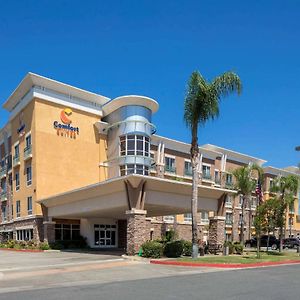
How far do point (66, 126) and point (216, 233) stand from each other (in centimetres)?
2097

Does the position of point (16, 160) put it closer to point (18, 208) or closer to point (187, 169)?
point (18, 208)

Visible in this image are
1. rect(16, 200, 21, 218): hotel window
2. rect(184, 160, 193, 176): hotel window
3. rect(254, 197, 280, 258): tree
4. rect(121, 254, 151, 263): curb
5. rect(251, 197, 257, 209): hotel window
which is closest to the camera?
rect(121, 254, 151, 263): curb

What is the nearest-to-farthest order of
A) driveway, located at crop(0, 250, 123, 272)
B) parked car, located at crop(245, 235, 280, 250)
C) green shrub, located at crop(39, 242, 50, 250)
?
driveway, located at crop(0, 250, 123, 272), green shrub, located at crop(39, 242, 50, 250), parked car, located at crop(245, 235, 280, 250)

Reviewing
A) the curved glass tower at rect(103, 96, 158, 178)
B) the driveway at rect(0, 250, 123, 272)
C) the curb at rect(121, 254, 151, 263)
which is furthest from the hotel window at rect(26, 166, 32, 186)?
the curb at rect(121, 254, 151, 263)

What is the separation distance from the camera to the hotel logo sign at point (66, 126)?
4472 centimetres

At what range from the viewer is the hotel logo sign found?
147ft

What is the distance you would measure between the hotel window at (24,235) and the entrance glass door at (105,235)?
6807 millimetres

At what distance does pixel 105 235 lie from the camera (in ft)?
144

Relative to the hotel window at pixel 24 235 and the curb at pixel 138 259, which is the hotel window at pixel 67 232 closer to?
the hotel window at pixel 24 235

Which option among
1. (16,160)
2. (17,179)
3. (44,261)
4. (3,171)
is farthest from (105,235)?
(3,171)

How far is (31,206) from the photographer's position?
43844mm

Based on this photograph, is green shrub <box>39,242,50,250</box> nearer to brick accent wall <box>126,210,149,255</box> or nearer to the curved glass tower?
the curved glass tower

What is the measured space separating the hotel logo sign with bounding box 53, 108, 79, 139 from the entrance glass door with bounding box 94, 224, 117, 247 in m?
10.4

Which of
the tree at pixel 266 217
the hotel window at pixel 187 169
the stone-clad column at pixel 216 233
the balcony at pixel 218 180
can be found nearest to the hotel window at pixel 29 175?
the stone-clad column at pixel 216 233
